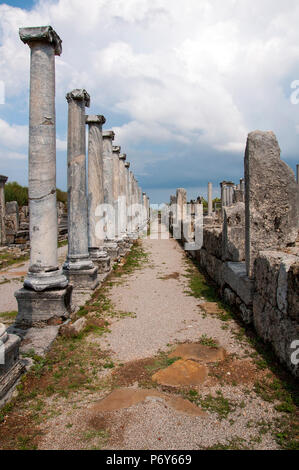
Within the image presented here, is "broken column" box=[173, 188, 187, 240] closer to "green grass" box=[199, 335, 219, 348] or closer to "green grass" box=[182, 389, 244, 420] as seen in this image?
"green grass" box=[199, 335, 219, 348]

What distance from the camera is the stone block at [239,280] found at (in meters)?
4.90

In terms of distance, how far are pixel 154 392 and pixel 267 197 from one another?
3.19m

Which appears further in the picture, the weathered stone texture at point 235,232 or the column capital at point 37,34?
the weathered stone texture at point 235,232

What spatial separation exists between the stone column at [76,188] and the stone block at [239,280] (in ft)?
9.71

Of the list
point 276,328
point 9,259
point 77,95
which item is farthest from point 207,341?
point 9,259

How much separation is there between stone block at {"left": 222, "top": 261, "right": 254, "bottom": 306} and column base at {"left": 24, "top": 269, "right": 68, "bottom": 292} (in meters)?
2.79

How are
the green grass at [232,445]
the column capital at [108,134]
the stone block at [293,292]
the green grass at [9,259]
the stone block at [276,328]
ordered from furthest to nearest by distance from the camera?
the green grass at [9,259] < the column capital at [108,134] < the stone block at [276,328] < the stone block at [293,292] < the green grass at [232,445]

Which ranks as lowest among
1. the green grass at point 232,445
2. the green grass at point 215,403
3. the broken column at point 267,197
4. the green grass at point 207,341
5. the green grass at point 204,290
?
the green grass at point 232,445

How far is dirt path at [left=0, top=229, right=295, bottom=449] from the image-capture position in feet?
8.53

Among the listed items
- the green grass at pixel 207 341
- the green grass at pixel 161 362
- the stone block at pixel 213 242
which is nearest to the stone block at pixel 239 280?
the green grass at pixel 207 341

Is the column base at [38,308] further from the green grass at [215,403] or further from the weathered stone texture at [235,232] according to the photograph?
the weathered stone texture at [235,232]

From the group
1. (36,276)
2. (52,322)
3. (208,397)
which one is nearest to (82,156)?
(36,276)

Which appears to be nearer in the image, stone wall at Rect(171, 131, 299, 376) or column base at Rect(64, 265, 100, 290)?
stone wall at Rect(171, 131, 299, 376)

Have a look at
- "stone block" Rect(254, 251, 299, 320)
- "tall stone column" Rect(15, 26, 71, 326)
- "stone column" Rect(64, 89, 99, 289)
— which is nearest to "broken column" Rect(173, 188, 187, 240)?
"stone column" Rect(64, 89, 99, 289)
